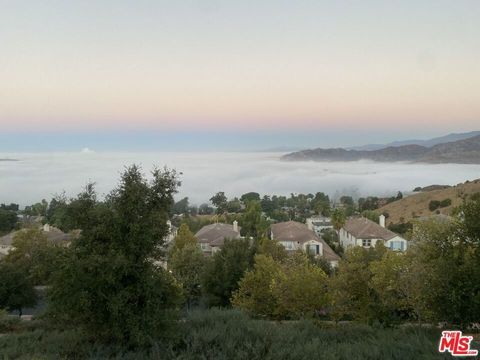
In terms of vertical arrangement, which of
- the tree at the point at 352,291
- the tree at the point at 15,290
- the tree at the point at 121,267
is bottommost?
the tree at the point at 15,290

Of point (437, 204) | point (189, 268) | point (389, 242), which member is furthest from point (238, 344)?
point (437, 204)

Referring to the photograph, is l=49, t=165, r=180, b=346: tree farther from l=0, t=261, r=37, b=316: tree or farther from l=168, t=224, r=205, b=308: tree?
l=0, t=261, r=37, b=316: tree

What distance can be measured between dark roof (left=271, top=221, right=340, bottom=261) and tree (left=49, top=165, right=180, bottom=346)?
28.7 m

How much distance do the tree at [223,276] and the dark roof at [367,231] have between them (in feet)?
74.7

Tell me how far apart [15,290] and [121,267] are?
1838 centimetres

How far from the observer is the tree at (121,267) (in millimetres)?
9109

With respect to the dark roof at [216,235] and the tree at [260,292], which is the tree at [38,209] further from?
the tree at [260,292]

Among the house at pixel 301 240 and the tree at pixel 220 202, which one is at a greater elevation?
the house at pixel 301 240

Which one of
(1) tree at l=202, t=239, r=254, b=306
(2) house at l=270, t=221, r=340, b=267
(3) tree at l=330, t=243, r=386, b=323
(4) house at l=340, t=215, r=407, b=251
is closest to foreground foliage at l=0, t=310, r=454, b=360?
(3) tree at l=330, t=243, r=386, b=323

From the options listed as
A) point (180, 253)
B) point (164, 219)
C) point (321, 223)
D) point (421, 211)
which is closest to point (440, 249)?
point (164, 219)

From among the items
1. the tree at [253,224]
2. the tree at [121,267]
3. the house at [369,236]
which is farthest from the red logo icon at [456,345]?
the tree at [253,224]

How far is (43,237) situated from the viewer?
108 feet

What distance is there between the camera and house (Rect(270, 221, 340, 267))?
38216 millimetres

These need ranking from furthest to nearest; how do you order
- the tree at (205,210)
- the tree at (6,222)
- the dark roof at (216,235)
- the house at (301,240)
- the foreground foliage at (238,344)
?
1. the tree at (205,210)
2. the tree at (6,222)
3. the dark roof at (216,235)
4. the house at (301,240)
5. the foreground foliage at (238,344)
